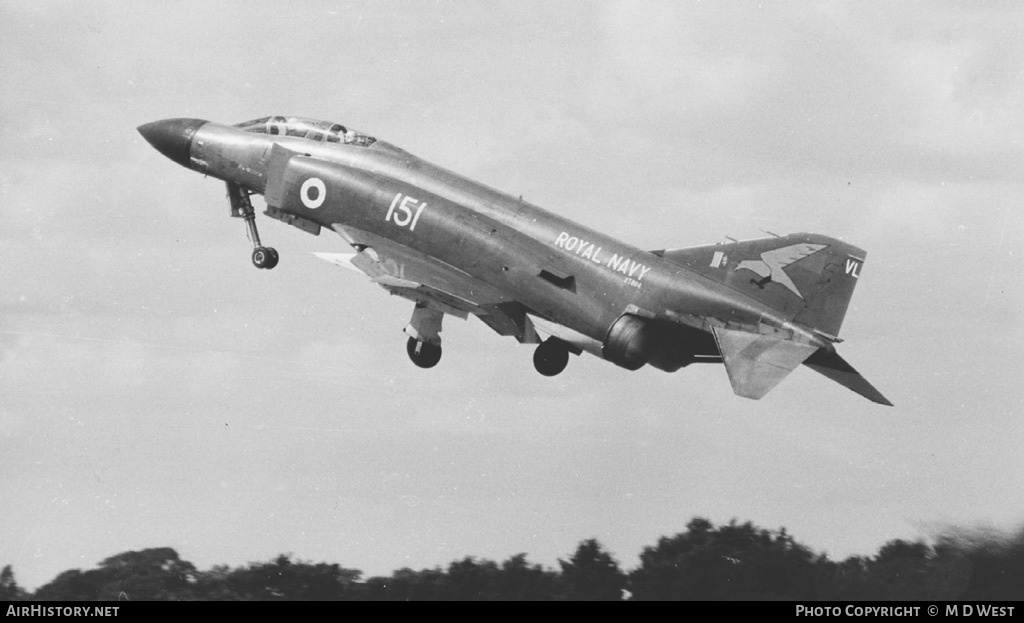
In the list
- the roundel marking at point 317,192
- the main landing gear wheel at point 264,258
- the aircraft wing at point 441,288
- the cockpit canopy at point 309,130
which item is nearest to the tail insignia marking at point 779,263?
the aircraft wing at point 441,288

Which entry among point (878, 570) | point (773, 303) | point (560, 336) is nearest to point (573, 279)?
point (560, 336)

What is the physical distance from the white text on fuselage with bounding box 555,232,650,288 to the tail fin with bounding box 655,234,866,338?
1.42 m

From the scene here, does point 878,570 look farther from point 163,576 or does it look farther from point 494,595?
point 163,576

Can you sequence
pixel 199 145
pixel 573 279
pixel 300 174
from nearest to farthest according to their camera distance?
pixel 573 279, pixel 300 174, pixel 199 145

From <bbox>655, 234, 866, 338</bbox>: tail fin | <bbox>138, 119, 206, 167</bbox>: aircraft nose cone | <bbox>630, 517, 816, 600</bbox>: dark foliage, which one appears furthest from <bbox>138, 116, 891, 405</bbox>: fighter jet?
<bbox>630, 517, 816, 600</bbox>: dark foliage

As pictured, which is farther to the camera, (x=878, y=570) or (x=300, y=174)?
(x=300, y=174)

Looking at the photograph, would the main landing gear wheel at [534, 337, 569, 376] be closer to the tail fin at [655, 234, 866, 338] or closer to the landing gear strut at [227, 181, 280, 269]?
the tail fin at [655, 234, 866, 338]

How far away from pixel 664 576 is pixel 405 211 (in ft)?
26.2

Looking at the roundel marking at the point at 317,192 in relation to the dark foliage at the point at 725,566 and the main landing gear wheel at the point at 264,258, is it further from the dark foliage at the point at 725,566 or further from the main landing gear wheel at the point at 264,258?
the dark foliage at the point at 725,566

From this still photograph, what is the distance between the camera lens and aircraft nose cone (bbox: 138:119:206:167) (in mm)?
26781

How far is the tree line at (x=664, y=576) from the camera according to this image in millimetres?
21609

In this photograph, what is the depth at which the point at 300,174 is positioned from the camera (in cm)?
2503
